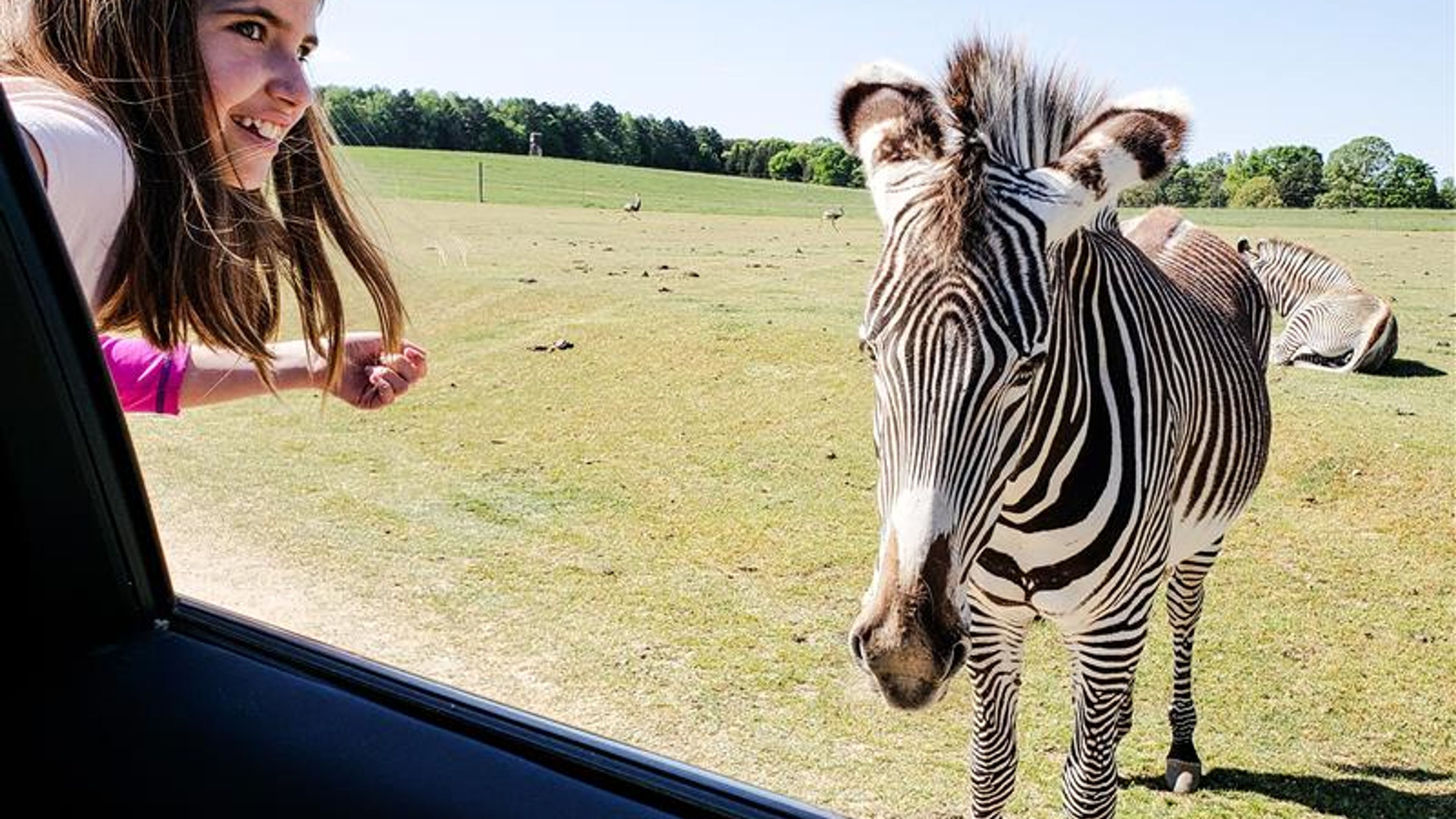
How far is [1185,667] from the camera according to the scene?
3.56 metres

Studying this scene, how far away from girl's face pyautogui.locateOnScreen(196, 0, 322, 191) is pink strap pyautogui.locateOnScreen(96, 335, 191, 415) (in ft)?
0.94

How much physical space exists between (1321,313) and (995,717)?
8.64 meters

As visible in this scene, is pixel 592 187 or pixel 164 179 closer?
pixel 164 179

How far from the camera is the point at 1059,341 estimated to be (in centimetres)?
223

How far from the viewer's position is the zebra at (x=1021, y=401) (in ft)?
6.03

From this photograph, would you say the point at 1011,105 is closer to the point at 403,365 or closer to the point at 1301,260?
the point at 403,365

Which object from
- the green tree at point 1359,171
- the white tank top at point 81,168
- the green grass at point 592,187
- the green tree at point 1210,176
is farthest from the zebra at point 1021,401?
the green grass at point 592,187

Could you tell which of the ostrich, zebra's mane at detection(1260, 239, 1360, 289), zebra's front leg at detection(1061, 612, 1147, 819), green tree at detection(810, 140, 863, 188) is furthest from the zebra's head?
the ostrich

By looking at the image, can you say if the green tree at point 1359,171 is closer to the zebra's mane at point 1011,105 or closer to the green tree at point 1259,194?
the green tree at point 1259,194

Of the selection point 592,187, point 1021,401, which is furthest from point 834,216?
point 1021,401

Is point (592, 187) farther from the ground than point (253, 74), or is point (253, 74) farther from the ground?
point (253, 74)

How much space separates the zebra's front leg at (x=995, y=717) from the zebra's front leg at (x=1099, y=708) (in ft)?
0.49

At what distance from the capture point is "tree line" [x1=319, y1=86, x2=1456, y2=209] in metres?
7.57

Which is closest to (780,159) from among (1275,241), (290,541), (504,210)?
(504,210)
